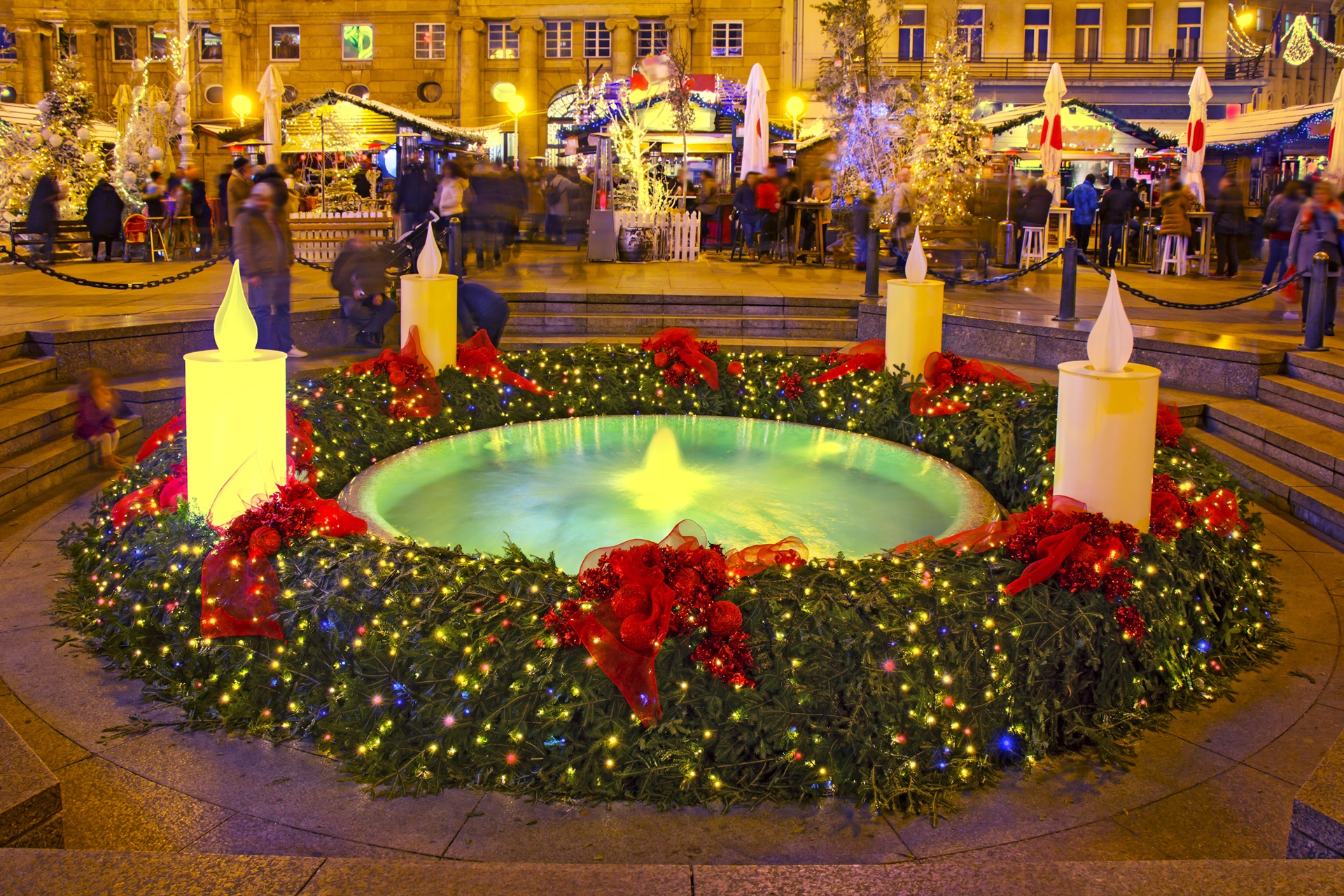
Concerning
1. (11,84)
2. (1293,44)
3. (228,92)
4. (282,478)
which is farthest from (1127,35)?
(11,84)

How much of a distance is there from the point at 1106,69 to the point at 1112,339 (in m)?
32.2

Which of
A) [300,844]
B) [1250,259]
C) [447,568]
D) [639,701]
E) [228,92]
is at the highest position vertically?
[228,92]

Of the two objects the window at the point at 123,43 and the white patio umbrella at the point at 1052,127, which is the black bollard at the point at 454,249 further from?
the window at the point at 123,43

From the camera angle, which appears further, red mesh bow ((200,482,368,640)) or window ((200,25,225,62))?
window ((200,25,225,62))

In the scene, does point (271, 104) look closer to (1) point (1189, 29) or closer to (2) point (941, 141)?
(2) point (941, 141)

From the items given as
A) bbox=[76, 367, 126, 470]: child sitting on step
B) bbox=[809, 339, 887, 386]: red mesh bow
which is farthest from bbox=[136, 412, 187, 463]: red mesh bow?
bbox=[809, 339, 887, 386]: red mesh bow

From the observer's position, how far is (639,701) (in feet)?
10.5

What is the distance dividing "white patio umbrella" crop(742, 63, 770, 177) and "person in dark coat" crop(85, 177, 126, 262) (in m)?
9.36

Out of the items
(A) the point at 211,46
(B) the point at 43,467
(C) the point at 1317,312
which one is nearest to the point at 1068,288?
(C) the point at 1317,312

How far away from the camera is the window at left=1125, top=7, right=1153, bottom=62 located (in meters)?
32.4

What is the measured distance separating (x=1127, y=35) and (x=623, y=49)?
51.1 feet

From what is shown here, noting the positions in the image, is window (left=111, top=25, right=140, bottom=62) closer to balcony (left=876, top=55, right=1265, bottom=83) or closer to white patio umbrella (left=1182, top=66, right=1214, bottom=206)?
balcony (left=876, top=55, right=1265, bottom=83)

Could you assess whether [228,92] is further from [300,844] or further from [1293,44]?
[300,844]

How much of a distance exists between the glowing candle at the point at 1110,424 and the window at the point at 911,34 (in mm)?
31491
